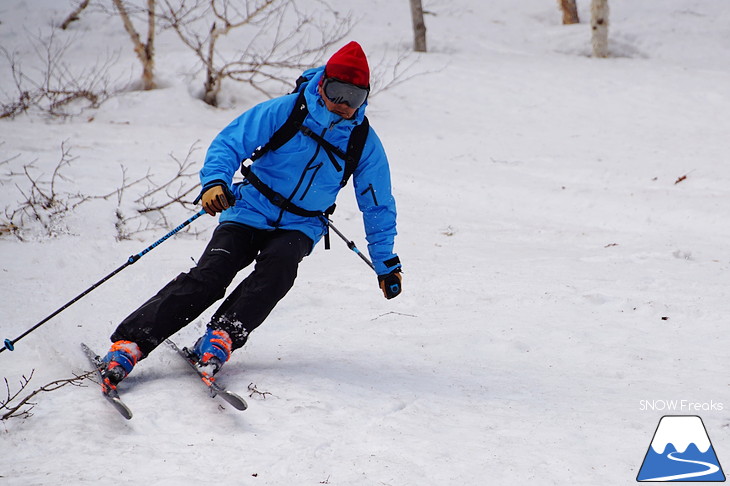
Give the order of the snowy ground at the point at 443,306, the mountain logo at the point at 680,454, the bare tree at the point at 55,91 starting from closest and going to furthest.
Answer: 1. the mountain logo at the point at 680,454
2. the snowy ground at the point at 443,306
3. the bare tree at the point at 55,91

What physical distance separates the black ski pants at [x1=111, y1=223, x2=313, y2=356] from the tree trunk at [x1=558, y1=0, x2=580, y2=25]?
15.3 metres

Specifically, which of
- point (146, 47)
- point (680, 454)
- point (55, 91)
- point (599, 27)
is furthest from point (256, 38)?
point (680, 454)

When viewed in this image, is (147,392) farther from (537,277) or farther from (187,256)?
(537,277)

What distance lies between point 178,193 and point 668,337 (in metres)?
4.85

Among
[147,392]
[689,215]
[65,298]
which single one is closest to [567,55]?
[689,215]

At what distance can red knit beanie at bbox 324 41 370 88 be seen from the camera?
3650 millimetres

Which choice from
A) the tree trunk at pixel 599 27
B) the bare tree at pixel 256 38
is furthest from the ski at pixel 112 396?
the tree trunk at pixel 599 27

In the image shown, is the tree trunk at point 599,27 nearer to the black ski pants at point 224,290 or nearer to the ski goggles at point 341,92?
the ski goggles at point 341,92

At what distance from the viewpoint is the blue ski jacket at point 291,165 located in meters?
3.73

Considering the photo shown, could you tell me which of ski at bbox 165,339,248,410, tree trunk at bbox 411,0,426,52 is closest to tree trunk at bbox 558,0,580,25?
tree trunk at bbox 411,0,426,52

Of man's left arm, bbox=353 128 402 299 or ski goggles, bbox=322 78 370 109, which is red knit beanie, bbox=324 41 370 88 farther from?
man's left arm, bbox=353 128 402 299

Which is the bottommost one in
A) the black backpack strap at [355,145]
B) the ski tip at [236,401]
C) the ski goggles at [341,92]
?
the ski tip at [236,401]

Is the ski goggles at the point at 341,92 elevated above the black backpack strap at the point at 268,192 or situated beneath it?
elevated above

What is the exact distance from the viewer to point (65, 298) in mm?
4961
